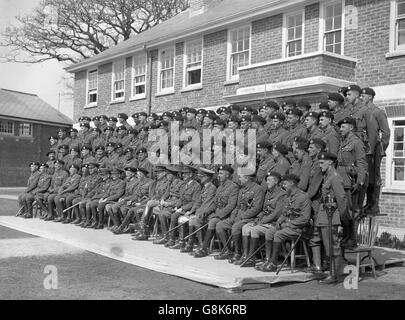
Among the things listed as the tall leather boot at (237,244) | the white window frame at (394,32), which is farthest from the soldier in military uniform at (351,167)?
the white window frame at (394,32)

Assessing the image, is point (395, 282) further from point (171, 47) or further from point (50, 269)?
point (171, 47)

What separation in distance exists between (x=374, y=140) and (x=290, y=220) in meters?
2.03

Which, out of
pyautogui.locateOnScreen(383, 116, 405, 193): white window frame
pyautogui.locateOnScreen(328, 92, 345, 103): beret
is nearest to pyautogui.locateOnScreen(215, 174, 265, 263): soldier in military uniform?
pyautogui.locateOnScreen(328, 92, 345, 103): beret

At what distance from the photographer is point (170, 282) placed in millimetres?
7562

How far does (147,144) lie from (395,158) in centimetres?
632

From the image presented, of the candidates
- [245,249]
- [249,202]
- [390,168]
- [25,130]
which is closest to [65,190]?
[249,202]

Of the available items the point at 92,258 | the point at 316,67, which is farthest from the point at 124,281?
the point at 316,67

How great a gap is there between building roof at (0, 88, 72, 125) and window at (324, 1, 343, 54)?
22095 millimetres

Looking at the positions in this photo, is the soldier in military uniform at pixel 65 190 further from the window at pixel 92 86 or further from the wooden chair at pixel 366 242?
the window at pixel 92 86

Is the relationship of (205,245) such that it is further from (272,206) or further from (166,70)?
(166,70)

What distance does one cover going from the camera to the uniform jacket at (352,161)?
827 cm

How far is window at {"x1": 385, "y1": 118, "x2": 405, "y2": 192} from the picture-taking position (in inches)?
542

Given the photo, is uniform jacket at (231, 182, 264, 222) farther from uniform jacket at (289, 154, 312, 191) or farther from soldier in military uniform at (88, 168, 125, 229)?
soldier in military uniform at (88, 168, 125, 229)

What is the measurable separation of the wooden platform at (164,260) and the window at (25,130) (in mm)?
21602
